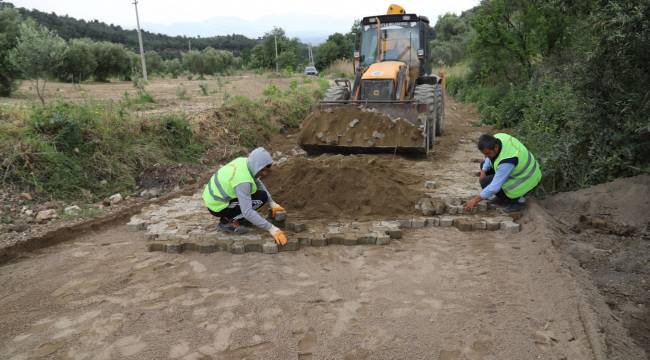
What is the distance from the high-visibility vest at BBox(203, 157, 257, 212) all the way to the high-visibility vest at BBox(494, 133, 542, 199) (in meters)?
3.05

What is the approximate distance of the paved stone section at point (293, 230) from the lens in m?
5.05

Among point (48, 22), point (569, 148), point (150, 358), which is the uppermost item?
point (48, 22)

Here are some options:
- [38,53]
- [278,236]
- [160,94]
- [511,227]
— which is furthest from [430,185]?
[160,94]

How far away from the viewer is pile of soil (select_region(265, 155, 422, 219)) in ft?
19.8

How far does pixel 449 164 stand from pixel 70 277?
655cm

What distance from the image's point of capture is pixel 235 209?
538 cm

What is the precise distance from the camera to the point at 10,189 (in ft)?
20.8

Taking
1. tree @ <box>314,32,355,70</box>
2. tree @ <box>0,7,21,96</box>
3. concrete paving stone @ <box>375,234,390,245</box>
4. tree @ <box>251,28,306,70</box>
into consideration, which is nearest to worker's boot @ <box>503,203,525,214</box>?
concrete paving stone @ <box>375,234,390,245</box>

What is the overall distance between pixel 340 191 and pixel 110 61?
101ft

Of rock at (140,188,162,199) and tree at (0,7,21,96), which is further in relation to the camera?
tree at (0,7,21,96)

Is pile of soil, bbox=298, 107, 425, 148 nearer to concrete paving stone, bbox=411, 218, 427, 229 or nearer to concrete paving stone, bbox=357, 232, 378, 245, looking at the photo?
concrete paving stone, bbox=411, 218, 427, 229

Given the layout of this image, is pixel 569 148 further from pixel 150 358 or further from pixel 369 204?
pixel 150 358

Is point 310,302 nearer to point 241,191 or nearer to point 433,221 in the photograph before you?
point 241,191

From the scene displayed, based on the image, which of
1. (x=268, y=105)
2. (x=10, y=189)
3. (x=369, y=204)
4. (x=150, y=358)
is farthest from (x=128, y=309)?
(x=268, y=105)
